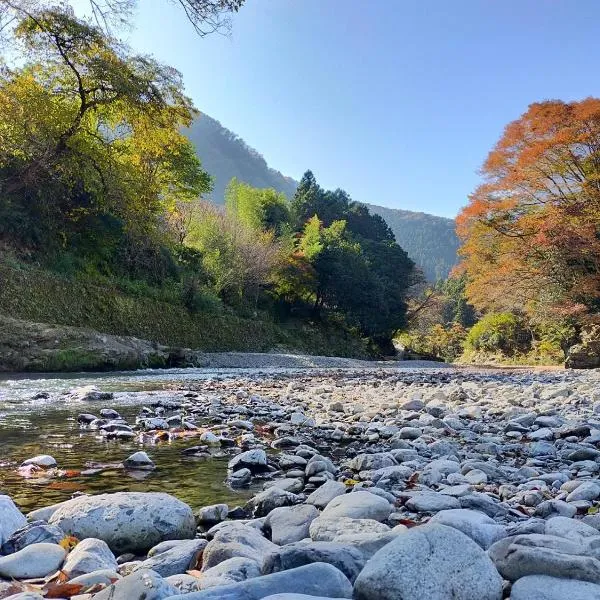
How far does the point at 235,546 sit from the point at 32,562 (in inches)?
29.8

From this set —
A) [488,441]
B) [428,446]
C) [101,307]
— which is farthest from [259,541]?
[101,307]

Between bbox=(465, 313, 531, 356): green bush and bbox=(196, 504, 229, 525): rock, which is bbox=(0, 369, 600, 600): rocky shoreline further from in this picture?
bbox=(465, 313, 531, 356): green bush

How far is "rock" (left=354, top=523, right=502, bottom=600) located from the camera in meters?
1.44

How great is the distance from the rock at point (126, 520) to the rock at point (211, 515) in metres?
0.14

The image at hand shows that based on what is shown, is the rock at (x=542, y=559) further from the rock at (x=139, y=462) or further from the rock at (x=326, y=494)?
the rock at (x=139, y=462)

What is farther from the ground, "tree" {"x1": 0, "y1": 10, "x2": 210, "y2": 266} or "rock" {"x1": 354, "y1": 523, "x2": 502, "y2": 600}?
"tree" {"x1": 0, "y1": 10, "x2": 210, "y2": 266}

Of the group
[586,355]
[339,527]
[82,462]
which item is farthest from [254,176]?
[339,527]

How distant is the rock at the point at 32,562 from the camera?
72.8 inches

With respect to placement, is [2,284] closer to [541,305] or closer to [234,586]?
[234,586]

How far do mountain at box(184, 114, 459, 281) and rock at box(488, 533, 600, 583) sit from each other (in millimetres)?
100888

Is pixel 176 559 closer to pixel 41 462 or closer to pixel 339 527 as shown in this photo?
pixel 339 527

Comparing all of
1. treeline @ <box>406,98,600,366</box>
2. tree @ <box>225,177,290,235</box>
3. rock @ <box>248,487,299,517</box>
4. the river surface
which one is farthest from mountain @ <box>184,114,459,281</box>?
rock @ <box>248,487,299,517</box>

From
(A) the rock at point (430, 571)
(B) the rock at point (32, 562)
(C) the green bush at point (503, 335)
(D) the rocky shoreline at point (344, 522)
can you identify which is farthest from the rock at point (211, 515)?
(C) the green bush at point (503, 335)

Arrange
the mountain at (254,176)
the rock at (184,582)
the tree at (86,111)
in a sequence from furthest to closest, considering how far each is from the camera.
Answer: the mountain at (254,176) < the tree at (86,111) < the rock at (184,582)
